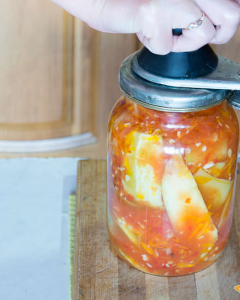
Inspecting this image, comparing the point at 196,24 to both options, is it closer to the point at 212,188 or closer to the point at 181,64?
the point at 181,64

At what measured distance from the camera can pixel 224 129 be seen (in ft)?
2.02

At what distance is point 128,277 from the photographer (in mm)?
683

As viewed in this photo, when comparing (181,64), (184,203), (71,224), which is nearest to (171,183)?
(184,203)

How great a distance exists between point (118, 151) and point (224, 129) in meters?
0.14

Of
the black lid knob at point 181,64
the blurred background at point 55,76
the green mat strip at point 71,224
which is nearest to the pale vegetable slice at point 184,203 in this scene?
the black lid knob at point 181,64

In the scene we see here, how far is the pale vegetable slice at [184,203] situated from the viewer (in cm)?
60

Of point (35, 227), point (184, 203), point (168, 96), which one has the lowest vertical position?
point (35, 227)

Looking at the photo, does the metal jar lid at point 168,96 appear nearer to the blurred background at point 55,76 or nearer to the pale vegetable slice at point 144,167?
the pale vegetable slice at point 144,167

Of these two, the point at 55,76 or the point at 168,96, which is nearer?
the point at 168,96

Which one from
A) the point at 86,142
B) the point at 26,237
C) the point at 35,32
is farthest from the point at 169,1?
the point at 86,142

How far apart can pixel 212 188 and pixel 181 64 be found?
0.56 feet

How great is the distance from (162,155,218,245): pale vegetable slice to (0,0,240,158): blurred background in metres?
0.61

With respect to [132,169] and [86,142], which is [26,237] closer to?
[132,169]

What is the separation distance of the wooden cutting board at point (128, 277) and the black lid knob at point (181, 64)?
0.97 ft
